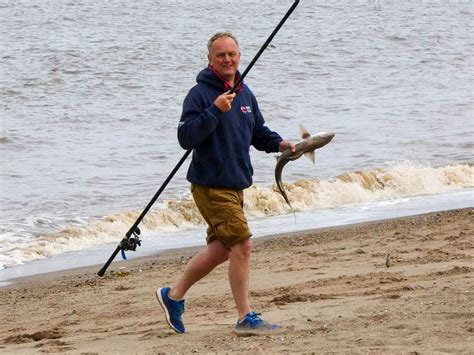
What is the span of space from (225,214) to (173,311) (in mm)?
715

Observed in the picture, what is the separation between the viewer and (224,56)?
5.72 m

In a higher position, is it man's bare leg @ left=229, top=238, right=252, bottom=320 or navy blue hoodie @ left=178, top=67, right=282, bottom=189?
navy blue hoodie @ left=178, top=67, right=282, bottom=189

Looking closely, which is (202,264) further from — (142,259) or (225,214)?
(142,259)

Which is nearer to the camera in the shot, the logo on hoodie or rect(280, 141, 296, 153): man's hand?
the logo on hoodie

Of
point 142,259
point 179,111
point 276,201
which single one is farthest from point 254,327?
point 179,111

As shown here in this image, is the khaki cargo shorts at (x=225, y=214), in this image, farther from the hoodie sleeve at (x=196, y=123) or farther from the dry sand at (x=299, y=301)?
the dry sand at (x=299, y=301)

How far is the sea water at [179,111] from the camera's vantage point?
1293cm

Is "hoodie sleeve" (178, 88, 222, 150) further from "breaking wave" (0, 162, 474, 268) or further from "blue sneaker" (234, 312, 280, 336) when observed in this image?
"breaking wave" (0, 162, 474, 268)

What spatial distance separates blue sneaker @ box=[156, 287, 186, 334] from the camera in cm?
596

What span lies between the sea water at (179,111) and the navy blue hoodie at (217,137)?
4992mm

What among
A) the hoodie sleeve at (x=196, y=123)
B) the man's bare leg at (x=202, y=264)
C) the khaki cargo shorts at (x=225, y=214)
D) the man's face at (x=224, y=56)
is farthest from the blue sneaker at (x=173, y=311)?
the man's face at (x=224, y=56)

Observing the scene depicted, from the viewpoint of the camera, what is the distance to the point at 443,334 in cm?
514

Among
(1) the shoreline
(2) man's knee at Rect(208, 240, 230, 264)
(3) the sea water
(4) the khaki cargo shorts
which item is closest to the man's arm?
(4) the khaki cargo shorts

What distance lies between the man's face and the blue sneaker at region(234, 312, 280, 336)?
53.2 inches
